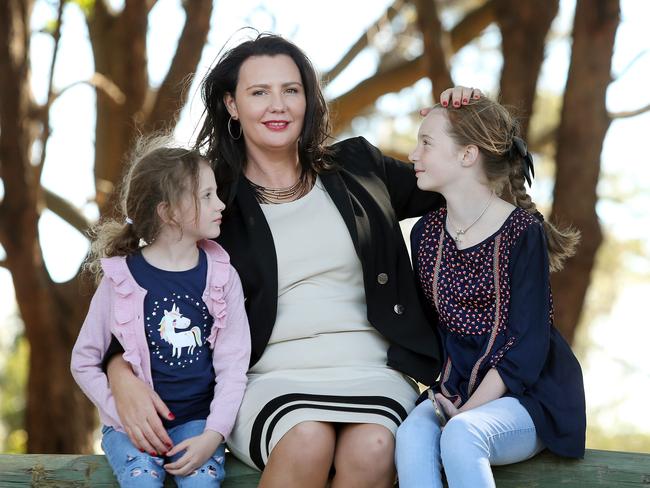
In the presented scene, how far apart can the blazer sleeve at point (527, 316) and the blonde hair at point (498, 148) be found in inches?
5.5

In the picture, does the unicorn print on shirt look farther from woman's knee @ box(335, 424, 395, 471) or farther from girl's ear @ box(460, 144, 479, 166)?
girl's ear @ box(460, 144, 479, 166)

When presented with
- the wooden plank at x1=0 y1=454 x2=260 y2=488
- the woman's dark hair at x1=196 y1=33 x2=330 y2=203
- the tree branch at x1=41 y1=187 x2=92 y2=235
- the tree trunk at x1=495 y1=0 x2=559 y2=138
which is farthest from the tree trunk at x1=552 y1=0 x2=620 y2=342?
the tree branch at x1=41 y1=187 x2=92 y2=235

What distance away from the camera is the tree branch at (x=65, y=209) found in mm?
6785

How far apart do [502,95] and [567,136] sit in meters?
0.50

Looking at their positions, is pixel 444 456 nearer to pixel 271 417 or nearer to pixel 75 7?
pixel 271 417

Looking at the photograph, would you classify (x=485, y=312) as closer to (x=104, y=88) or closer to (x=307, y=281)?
(x=307, y=281)

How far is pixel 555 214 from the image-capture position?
18.1 feet

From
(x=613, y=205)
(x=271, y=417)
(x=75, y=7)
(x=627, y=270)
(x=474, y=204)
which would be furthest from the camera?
(x=627, y=270)

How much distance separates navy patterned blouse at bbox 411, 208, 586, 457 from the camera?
117 inches

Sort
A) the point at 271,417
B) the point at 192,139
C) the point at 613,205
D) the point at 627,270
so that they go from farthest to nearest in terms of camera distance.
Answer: the point at 627,270, the point at 613,205, the point at 192,139, the point at 271,417

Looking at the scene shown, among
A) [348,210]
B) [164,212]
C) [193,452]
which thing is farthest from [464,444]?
[164,212]

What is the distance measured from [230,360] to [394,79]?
4.46 meters

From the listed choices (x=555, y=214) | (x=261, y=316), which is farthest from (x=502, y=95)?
(x=261, y=316)

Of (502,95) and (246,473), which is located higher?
(502,95)
